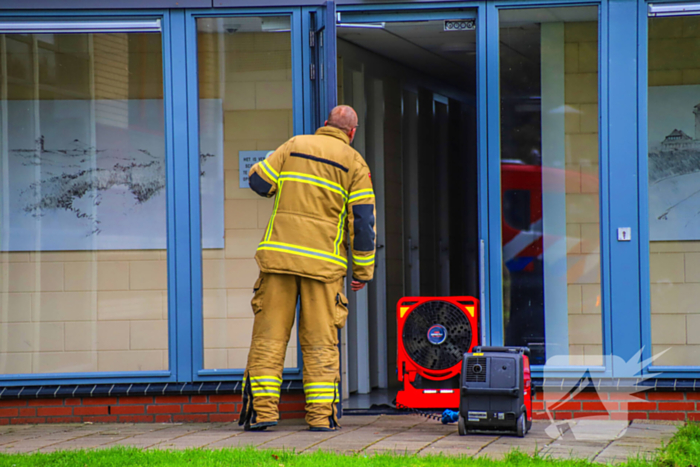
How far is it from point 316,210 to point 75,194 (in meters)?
2.11

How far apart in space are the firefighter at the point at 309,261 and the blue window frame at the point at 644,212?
1.86m

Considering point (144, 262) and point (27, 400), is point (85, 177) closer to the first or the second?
point (144, 262)

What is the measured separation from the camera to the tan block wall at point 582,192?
5.50 meters

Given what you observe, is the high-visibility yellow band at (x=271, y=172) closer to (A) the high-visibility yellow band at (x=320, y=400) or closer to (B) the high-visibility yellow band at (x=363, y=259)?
(B) the high-visibility yellow band at (x=363, y=259)

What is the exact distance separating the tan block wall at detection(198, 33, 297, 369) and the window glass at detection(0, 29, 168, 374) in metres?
0.47

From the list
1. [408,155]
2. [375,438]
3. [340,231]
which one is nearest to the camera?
[375,438]

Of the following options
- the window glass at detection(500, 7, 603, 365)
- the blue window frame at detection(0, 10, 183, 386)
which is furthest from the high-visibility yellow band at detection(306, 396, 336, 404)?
the window glass at detection(500, 7, 603, 365)

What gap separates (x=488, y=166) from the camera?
548 cm

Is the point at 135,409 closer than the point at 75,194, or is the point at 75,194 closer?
the point at 135,409

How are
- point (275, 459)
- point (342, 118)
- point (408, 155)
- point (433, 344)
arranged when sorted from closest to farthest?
1. point (275, 459)
2. point (342, 118)
3. point (433, 344)
4. point (408, 155)

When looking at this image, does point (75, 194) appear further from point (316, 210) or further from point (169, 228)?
point (316, 210)

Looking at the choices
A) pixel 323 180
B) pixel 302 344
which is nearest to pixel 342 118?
pixel 323 180

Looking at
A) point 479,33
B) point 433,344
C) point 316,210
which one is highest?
point 479,33

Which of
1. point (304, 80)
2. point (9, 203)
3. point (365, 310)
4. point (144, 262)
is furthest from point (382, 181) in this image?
point (9, 203)
